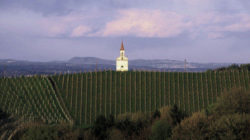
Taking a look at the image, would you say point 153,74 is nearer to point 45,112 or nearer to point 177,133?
point 45,112

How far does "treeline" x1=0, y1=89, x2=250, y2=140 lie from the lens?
1603 cm

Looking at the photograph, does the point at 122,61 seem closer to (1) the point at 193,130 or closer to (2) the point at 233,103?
(2) the point at 233,103

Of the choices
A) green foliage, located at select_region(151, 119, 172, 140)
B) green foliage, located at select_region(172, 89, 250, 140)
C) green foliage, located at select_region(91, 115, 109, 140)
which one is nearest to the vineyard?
green foliage, located at select_region(91, 115, 109, 140)

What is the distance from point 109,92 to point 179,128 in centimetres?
2974

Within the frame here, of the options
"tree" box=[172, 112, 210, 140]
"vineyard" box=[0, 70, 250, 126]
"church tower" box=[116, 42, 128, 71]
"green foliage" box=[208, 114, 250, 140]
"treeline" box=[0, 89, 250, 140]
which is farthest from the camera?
"church tower" box=[116, 42, 128, 71]

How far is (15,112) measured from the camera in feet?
123

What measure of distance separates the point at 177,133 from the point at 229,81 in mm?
36813

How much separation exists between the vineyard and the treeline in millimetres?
15247

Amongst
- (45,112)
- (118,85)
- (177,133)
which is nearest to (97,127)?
(177,133)

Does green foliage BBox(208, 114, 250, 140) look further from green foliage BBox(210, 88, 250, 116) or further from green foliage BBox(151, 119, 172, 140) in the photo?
green foliage BBox(210, 88, 250, 116)

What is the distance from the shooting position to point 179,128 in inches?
671

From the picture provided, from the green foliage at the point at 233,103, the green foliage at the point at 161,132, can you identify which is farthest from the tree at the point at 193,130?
the green foliage at the point at 233,103

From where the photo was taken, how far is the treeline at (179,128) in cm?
1603

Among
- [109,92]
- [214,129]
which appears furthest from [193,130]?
[109,92]
